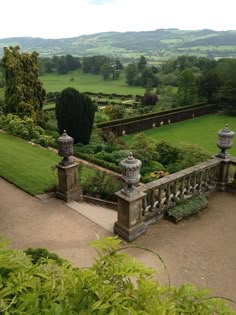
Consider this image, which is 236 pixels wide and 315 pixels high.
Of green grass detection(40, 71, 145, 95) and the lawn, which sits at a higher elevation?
→ the lawn

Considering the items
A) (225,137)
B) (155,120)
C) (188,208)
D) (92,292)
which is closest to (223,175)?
(225,137)

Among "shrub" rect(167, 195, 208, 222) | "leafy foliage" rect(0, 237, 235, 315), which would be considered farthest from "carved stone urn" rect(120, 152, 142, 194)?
"leafy foliage" rect(0, 237, 235, 315)

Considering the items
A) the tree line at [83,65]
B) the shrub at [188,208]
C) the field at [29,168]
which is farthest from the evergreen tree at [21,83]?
the tree line at [83,65]

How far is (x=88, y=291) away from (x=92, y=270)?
0.47 feet

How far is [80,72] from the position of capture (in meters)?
95.1

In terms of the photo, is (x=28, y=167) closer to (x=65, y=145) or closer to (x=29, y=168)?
(x=29, y=168)

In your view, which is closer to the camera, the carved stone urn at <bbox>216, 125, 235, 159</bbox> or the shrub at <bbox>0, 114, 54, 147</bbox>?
the carved stone urn at <bbox>216, 125, 235, 159</bbox>

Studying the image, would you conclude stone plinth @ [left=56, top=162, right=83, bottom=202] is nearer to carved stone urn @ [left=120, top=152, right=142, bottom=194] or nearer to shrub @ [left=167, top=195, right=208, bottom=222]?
carved stone urn @ [left=120, top=152, right=142, bottom=194]

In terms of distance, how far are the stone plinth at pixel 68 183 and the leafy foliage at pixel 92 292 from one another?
5.89 m

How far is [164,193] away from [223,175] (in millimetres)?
2242

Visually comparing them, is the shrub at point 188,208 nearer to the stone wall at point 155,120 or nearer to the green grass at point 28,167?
the green grass at point 28,167

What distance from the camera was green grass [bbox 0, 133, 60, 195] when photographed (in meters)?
8.94

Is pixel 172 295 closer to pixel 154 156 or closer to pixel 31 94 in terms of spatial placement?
pixel 154 156

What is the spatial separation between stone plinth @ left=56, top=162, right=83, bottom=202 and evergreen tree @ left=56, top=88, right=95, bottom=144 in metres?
11.0
